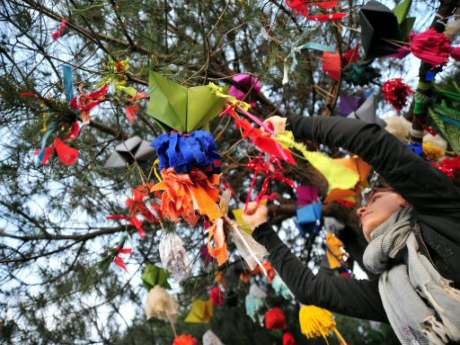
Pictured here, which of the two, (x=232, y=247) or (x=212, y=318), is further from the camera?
(x=212, y=318)

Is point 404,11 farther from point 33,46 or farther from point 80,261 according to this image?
point 80,261

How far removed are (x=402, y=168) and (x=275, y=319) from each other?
176cm

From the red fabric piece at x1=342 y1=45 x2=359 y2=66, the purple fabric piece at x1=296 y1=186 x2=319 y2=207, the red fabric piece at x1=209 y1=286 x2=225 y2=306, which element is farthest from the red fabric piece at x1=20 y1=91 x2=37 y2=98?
the red fabric piece at x1=209 y1=286 x2=225 y2=306

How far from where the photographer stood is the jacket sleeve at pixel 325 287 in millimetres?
1225

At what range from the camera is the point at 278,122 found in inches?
40.6

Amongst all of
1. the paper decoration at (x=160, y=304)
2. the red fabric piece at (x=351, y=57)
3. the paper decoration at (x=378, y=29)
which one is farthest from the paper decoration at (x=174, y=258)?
the red fabric piece at (x=351, y=57)

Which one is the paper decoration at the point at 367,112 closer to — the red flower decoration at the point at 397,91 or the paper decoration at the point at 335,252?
the red flower decoration at the point at 397,91

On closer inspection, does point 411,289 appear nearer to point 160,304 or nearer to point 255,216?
point 255,216

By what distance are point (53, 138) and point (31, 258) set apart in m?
0.83

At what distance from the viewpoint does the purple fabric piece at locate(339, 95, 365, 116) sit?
177 cm

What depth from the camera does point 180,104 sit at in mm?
952

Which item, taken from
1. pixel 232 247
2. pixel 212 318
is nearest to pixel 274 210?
pixel 232 247

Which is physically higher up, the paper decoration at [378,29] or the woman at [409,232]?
the paper decoration at [378,29]

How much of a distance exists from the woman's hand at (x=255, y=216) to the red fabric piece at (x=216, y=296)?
1.41 meters
